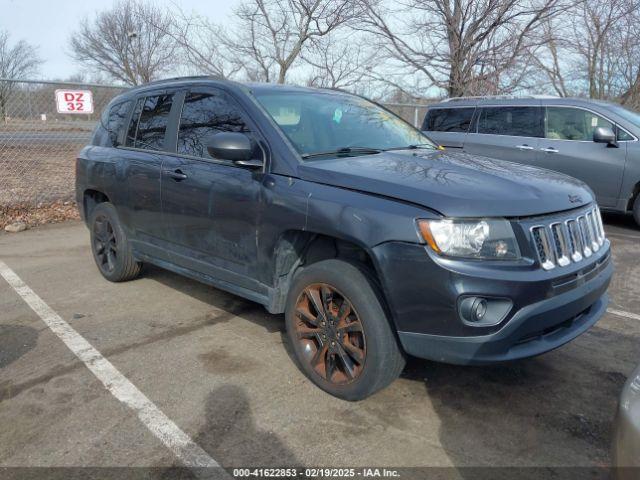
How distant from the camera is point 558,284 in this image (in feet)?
8.56

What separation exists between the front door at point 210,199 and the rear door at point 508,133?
16.5ft

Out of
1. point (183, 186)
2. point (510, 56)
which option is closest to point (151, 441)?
point (183, 186)

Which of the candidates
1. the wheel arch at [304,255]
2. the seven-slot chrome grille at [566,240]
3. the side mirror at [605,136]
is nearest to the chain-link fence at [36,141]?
the wheel arch at [304,255]

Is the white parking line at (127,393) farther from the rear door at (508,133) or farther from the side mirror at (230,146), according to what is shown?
the rear door at (508,133)

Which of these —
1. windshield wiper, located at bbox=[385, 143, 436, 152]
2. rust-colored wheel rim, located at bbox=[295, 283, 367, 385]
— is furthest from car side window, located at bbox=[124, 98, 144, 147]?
rust-colored wheel rim, located at bbox=[295, 283, 367, 385]

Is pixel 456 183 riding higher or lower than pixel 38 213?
higher

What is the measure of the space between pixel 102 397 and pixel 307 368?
48.2 inches

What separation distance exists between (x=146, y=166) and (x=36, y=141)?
6616mm

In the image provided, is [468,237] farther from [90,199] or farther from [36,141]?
Result: [36,141]

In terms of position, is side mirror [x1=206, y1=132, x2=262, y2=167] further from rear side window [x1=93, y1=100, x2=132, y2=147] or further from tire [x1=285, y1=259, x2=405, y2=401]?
rear side window [x1=93, y1=100, x2=132, y2=147]

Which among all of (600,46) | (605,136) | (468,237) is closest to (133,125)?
(468,237)

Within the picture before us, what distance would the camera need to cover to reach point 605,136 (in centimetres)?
707

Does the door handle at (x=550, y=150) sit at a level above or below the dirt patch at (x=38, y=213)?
above

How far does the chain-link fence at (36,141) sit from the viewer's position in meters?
8.84
